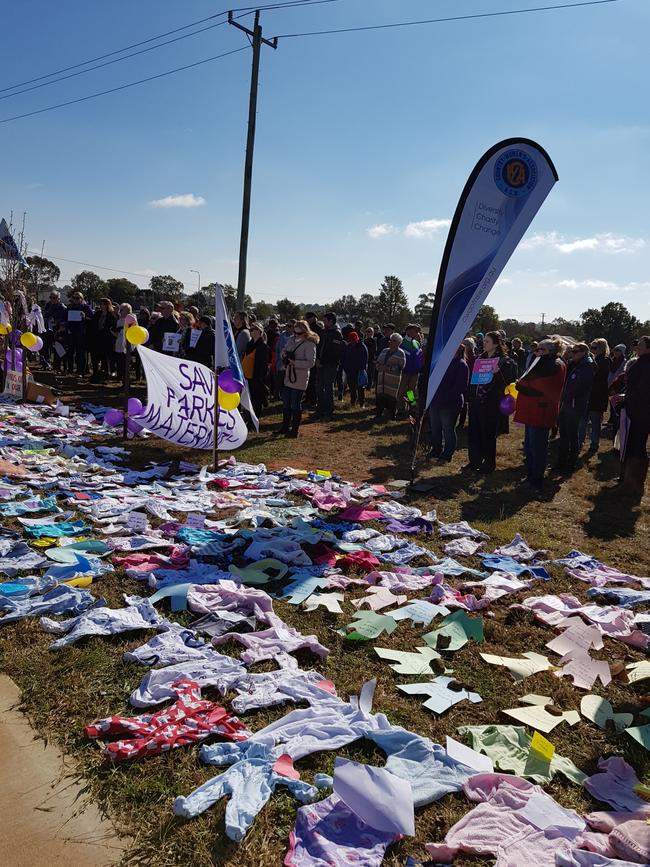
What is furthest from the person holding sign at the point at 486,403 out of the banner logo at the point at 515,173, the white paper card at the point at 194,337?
the white paper card at the point at 194,337

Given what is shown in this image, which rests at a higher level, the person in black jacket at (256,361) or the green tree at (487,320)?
the green tree at (487,320)

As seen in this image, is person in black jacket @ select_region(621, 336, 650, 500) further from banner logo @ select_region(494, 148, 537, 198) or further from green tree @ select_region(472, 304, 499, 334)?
green tree @ select_region(472, 304, 499, 334)

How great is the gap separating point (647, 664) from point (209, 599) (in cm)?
288

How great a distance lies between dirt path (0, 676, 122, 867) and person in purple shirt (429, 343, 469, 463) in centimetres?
718

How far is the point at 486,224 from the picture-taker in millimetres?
6352

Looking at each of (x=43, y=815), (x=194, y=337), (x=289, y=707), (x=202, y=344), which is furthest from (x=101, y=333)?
Result: (x=43, y=815)

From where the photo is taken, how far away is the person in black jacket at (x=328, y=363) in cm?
1212

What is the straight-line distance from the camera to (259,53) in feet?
53.8

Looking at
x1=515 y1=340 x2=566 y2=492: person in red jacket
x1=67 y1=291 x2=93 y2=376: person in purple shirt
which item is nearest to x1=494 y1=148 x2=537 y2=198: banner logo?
x1=515 y1=340 x2=566 y2=492: person in red jacket

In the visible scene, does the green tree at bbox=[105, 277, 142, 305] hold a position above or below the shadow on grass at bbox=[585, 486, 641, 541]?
above

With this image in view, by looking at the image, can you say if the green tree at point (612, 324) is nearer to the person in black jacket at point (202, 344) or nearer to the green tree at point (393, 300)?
the green tree at point (393, 300)

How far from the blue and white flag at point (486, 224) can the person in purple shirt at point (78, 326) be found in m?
11.1

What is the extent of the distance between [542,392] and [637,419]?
127 cm

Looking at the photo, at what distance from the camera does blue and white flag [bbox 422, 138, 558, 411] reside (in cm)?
619
